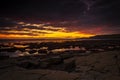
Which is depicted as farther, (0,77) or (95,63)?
(95,63)

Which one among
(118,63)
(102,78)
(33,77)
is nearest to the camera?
(33,77)

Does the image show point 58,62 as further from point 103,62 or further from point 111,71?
point 111,71

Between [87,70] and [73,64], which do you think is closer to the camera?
[87,70]

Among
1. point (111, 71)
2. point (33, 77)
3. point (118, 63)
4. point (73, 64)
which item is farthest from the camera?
point (73, 64)

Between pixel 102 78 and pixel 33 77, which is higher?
pixel 33 77

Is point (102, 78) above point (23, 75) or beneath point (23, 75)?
beneath

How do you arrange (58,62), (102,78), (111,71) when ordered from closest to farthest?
(102,78) → (111,71) → (58,62)

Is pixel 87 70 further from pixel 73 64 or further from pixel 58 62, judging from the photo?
pixel 58 62

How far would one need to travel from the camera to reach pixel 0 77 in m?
5.38

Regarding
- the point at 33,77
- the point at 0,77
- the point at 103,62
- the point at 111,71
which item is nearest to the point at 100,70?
the point at 111,71

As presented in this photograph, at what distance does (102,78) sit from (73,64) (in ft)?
9.63

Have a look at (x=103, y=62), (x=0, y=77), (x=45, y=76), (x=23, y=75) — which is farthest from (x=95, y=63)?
(x=0, y=77)

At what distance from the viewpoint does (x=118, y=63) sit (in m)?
7.74

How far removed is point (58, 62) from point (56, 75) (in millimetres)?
5171
